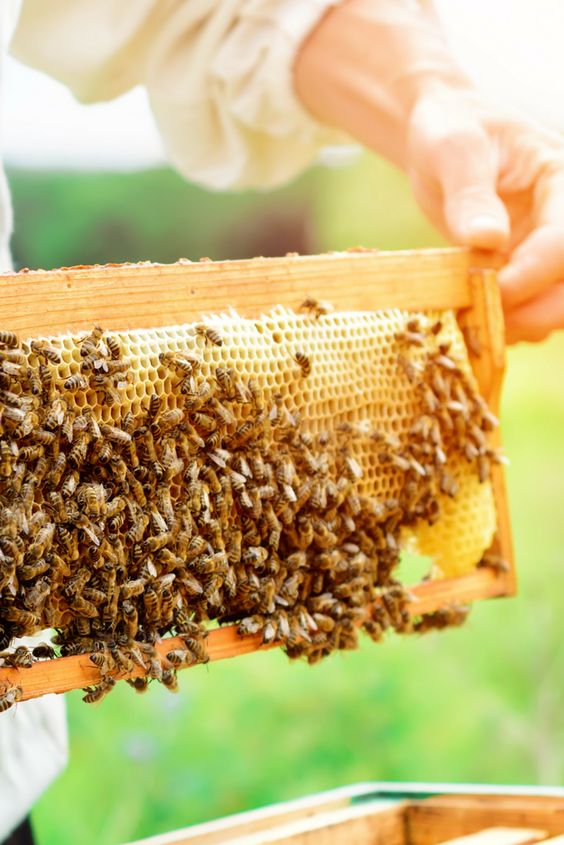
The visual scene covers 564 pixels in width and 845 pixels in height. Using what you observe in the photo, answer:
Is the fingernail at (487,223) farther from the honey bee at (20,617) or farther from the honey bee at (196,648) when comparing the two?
the honey bee at (20,617)

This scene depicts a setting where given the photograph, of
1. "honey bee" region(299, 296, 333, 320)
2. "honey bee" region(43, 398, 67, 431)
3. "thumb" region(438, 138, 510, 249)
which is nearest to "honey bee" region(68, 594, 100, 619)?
"honey bee" region(43, 398, 67, 431)

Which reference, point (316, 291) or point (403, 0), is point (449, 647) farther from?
point (316, 291)

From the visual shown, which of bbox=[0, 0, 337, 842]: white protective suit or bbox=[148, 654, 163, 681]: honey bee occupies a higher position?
bbox=[0, 0, 337, 842]: white protective suit

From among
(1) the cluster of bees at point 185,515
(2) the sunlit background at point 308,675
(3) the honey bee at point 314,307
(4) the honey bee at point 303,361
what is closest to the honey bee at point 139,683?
(1) the cluster of bees at point 185,515

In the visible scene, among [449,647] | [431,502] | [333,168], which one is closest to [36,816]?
[449,647]

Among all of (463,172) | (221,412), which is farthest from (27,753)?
(463,172)

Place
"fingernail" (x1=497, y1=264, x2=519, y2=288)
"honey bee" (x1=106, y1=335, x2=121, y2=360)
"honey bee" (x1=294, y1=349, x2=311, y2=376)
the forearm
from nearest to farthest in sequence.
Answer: "honey bee" (x1=106, y1=335, x2=121, y2=360) → "honey bee" (x1=294, y1=349, x2=311, y2=376) → "fingernail" (x1=497, y1=264, x2=519, y2=288) → the forearm

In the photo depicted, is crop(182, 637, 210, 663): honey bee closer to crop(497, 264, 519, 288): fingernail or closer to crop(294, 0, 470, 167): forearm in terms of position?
crop(497, 264, 519, 288): fingernail

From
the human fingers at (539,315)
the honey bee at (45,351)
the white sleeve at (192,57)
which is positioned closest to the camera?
the honey bee at (45,351)
